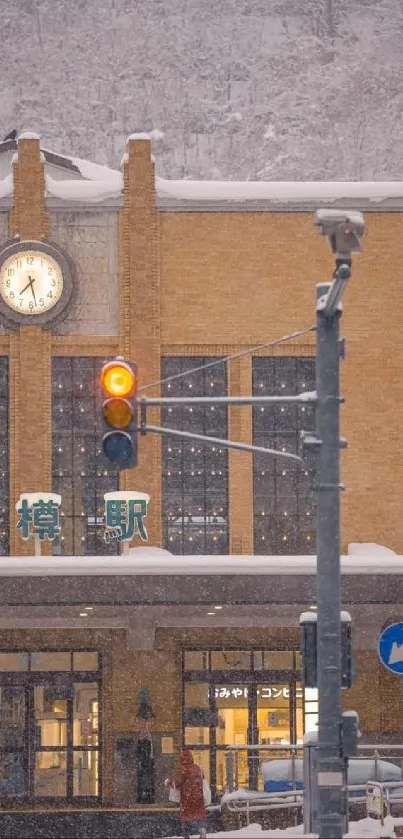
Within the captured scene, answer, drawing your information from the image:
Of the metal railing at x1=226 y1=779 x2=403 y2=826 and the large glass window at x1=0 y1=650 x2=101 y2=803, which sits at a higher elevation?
the large glass window at x1=0 y1=650 x2=101 y2=803

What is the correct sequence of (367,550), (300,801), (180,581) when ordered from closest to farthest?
(300,801) < (180,581) < (367,550)

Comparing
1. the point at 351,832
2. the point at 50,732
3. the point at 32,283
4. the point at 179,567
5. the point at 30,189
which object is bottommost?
the point at 351,832

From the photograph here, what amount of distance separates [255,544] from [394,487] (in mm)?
2905

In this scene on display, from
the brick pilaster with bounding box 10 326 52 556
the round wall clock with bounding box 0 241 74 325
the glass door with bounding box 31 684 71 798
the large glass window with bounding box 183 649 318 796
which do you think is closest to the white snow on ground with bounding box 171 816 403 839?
the large glass window with bounding box 183 649 318 796

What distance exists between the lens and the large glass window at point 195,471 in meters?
30.5

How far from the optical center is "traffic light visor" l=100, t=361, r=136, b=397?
46.1 ft

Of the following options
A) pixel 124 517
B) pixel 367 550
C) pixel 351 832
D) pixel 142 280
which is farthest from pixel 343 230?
pixel 142 280

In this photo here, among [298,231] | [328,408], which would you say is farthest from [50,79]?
[328,408]

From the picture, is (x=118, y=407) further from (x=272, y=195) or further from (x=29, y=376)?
(x=272, y=195)

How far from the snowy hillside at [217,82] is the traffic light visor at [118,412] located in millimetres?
111977

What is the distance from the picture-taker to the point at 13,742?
99.8 ft

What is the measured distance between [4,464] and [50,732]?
527 cm

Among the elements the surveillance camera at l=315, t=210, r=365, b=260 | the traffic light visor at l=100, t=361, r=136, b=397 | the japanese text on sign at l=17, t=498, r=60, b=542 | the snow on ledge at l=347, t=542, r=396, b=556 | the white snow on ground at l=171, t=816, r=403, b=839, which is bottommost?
the white snow on ground at l=171, t=816, r=403, b=839

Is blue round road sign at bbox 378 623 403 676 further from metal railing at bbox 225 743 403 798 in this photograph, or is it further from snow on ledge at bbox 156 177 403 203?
snow on ledge at bbox 156 177 403 203
